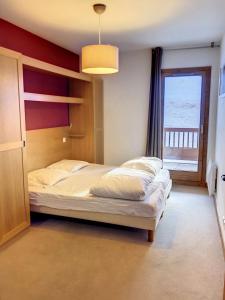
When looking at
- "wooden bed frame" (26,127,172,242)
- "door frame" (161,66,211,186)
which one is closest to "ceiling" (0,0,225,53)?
"door frame" (161,66,211,186)

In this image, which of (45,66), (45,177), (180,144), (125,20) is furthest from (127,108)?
(45,177)

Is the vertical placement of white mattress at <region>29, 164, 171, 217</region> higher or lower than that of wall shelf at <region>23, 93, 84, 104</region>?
lower

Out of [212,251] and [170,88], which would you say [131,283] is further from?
[170,88]

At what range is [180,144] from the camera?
16.8 feet

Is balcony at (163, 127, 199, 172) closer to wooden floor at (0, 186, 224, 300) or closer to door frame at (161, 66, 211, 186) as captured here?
door frame at (161, 66, 211, 186)

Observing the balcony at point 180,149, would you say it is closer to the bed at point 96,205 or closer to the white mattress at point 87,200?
the white mattress at point 87,200

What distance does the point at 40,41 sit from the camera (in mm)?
3762

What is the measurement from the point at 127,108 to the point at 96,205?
261 centimetres

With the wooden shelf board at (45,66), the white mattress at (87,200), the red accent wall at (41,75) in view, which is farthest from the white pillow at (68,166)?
the wooden shelf board at (45,66)

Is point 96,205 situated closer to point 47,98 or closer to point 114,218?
point 114,218

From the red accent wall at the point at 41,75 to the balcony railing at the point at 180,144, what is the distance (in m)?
2.08

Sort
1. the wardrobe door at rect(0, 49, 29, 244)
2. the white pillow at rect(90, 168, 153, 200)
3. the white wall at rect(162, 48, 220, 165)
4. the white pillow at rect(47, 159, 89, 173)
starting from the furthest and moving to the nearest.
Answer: the white wall at rect(162, 48, 220, 165) → the white pillow at rect(47, 159, 89, 173) → the white pillow at rect(90, 168, 153, 200) → the wardrobe door at rect(0, 49, 29, 244)

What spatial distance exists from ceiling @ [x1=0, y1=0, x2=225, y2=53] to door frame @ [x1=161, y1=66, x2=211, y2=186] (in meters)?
0.48

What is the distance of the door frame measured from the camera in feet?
14.5
